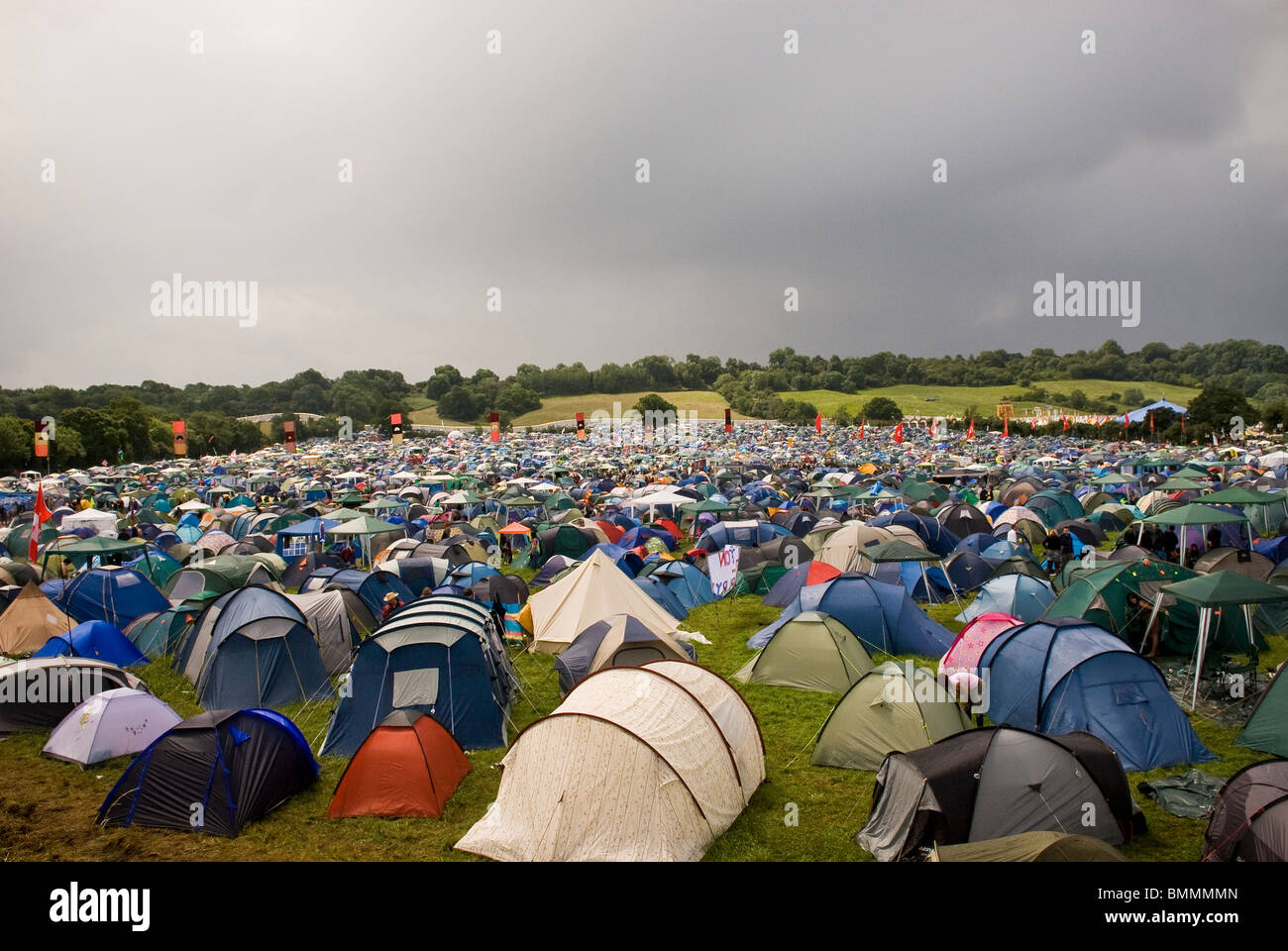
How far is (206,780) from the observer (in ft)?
25.0

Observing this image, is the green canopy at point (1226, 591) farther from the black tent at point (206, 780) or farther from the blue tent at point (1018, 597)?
the black tent at point (206, 780)

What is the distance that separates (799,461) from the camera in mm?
56281

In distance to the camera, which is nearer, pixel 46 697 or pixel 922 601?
pixel 46 697

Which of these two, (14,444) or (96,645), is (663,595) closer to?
(96,645)

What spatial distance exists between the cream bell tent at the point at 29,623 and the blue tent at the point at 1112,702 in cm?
1558

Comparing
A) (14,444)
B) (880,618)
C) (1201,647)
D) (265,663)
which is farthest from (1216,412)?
(14,444)

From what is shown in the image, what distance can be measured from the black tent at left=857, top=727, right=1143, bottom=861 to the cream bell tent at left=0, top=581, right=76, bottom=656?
569 inches

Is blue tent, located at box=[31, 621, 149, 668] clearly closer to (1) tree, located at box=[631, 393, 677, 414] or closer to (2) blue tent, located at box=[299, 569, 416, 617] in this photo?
(2) blue tent, located at box=[299, 569, 416, 617]

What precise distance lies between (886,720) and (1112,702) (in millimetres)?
2400

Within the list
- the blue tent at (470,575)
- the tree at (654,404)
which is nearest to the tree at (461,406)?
the tree at (654,404)
